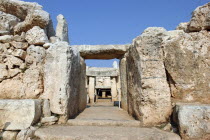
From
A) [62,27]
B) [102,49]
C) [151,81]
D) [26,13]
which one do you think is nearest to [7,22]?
[26,13]

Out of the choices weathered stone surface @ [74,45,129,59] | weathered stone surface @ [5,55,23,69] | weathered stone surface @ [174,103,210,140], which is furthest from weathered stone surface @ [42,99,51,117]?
weathered stone surface @ [74,45,129,59]

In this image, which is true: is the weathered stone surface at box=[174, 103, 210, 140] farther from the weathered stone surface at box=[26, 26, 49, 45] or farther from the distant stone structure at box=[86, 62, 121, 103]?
the distant stone structure at box=[86, 62, 121, 103]

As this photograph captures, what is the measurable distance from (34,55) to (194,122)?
3067 mm

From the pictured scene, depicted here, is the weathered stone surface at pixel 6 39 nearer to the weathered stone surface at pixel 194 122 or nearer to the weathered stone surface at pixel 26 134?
the weathered stone surface at pixel 26 134

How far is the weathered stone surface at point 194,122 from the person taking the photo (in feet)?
7.04

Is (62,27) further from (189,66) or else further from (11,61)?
(189,66)

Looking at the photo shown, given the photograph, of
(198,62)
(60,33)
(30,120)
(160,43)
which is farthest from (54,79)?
(60,33)

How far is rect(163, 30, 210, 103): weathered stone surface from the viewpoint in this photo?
2.83m

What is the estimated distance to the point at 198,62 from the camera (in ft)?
9.52

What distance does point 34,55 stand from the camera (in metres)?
3.26

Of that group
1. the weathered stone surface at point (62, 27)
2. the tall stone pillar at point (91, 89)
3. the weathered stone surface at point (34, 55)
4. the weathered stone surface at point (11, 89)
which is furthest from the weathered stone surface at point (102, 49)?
the tall stone pillar at point (91, 89)

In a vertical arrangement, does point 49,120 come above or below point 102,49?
below

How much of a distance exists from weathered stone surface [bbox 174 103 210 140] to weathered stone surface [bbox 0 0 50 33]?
326cm

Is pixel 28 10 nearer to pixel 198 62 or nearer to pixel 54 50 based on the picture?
pixel 54 50
